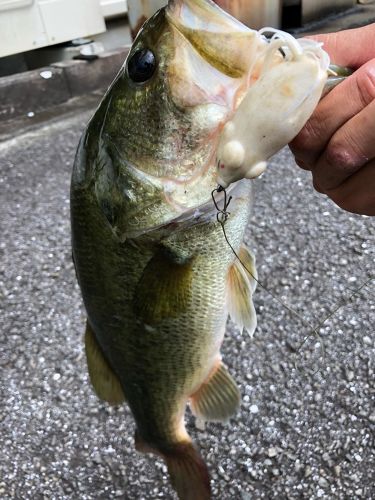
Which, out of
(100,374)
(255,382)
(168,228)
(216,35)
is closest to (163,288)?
(168,228)

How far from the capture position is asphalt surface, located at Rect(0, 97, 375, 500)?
1838mm

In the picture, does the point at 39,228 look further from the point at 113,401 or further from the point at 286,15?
the point at 286,15

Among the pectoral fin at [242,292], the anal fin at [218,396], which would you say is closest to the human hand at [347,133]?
the pectoral fin at [242,292]

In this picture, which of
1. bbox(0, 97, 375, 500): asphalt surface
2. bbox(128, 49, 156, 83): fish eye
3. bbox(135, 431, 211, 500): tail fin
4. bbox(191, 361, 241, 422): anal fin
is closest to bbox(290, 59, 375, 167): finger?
bbox(128, 49, 156, 83): fish eye

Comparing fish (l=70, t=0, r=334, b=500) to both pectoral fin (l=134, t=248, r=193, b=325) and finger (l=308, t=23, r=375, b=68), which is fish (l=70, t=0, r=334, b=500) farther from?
finger (l=308, t=23, r=375, b=68)

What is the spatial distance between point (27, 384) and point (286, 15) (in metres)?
3.66

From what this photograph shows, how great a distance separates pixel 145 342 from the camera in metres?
1.24

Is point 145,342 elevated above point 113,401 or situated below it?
above

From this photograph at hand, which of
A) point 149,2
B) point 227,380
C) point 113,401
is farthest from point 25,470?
point 149,2

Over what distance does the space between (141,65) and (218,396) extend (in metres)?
0.80

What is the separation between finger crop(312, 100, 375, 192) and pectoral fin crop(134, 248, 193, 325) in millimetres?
308

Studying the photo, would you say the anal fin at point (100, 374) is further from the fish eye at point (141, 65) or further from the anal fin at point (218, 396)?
the fish eye at point (141, 65)

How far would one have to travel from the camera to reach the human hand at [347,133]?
3.02 ft

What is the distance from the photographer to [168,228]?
1.04 m
